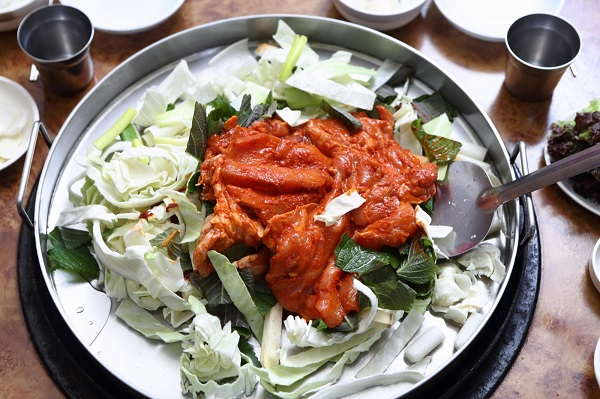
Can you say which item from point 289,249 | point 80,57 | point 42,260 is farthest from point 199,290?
point 80,57

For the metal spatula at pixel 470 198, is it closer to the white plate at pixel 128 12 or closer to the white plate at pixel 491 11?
the white plate at pixel 491 11

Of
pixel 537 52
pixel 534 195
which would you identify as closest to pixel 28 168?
pixel 534 195

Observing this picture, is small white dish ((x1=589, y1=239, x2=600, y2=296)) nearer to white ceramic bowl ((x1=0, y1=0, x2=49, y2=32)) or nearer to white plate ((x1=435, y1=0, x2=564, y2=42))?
white plate ((x1=435, y1=0, x2=564, y2=42))

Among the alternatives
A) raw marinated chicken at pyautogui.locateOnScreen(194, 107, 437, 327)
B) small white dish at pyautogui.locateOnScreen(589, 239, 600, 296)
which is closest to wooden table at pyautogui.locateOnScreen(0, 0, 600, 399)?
small white dish at pyautogui.locateOnScreen(589, 239, 600, 296)

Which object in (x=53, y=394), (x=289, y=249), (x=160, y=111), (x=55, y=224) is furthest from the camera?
(x=160, y=111)

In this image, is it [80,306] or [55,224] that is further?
[55,224]

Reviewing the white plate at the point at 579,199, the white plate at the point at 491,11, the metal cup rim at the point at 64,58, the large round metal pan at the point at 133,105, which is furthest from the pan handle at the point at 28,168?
the white plate at the point at 579,199

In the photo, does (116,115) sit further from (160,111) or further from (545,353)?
(545,353)

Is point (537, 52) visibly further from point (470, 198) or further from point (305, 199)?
point (305, 199)
